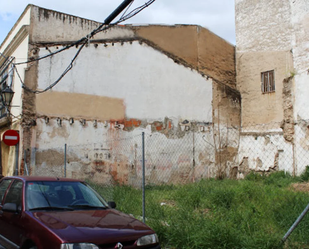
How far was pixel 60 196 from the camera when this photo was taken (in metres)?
4.93

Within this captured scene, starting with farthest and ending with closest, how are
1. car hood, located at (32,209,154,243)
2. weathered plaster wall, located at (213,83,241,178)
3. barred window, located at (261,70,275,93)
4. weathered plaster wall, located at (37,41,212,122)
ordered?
1. weathered plaster wall, located at (213,83,241,178)
2. barred window, located at (261,70,275,93)
3. weathered plaster wall, located at (37,41,212,122)
4. car hood, located at (32,209,154,243)

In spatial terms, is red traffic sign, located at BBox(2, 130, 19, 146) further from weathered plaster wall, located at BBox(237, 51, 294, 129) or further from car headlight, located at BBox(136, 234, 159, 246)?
weathered plaster wall, located at BBox(237, 51, 294, 129)

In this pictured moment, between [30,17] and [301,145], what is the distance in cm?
1202

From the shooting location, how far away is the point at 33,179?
202 inches

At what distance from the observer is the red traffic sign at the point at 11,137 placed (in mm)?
10837

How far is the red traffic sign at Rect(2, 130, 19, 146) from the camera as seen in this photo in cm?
1084

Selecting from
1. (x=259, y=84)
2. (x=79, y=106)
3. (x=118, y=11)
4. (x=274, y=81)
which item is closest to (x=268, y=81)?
(x=274, y=81)

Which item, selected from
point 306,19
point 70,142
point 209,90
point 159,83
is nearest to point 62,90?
point 70,142

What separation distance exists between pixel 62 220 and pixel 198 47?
45.2 feet

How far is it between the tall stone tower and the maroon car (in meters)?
10.9

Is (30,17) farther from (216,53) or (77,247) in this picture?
(77,247)

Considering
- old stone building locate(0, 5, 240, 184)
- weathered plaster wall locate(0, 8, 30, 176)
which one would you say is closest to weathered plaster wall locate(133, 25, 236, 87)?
old stone building locate(0, 5, 240, 184)

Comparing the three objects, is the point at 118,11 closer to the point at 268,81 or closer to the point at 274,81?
the point at 274,81

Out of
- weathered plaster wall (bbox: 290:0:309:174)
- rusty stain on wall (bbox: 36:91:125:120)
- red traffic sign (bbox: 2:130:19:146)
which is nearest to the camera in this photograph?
red traffic sign (bbox: 2:130:19:146)
